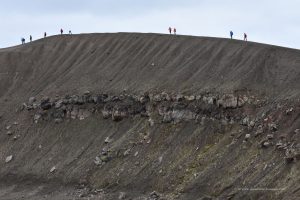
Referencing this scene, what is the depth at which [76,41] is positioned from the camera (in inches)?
2517

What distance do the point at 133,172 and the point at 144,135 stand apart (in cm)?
398

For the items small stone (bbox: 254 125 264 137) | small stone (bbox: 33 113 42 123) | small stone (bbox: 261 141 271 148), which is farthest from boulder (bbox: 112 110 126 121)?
small stone (bbox: 261 141 271 148)

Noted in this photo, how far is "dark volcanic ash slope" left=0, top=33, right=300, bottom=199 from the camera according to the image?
115 ft

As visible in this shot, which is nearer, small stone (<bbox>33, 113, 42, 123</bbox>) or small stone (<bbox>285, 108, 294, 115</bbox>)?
small stone (<bbox>285, 108, 294, 115</bbox>)

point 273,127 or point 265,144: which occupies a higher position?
point 273,127

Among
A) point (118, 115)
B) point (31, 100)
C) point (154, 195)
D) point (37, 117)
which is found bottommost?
point (154, 195)

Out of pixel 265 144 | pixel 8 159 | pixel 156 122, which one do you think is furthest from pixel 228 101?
pixel 8 159

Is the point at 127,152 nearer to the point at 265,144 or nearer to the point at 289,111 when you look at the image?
the point at 265,144

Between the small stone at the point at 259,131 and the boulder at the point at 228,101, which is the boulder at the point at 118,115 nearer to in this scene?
the boulder at the point at 228,101

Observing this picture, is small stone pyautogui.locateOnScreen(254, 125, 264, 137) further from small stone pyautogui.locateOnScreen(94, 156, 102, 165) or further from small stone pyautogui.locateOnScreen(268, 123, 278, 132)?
small stone pyautogui.locateOnScreen(94, 156, 102, 165)

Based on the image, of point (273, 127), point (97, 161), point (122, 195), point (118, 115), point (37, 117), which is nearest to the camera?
point (273, 127)

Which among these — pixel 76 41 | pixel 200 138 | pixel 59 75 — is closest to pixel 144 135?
pixel 200 138

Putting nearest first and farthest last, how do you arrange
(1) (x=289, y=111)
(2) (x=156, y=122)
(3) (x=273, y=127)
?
1. (3) (x=273, y=127)
2. (1) (x=289, y=111)
3. (2) (x=156, y=122)

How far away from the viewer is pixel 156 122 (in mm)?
43406
